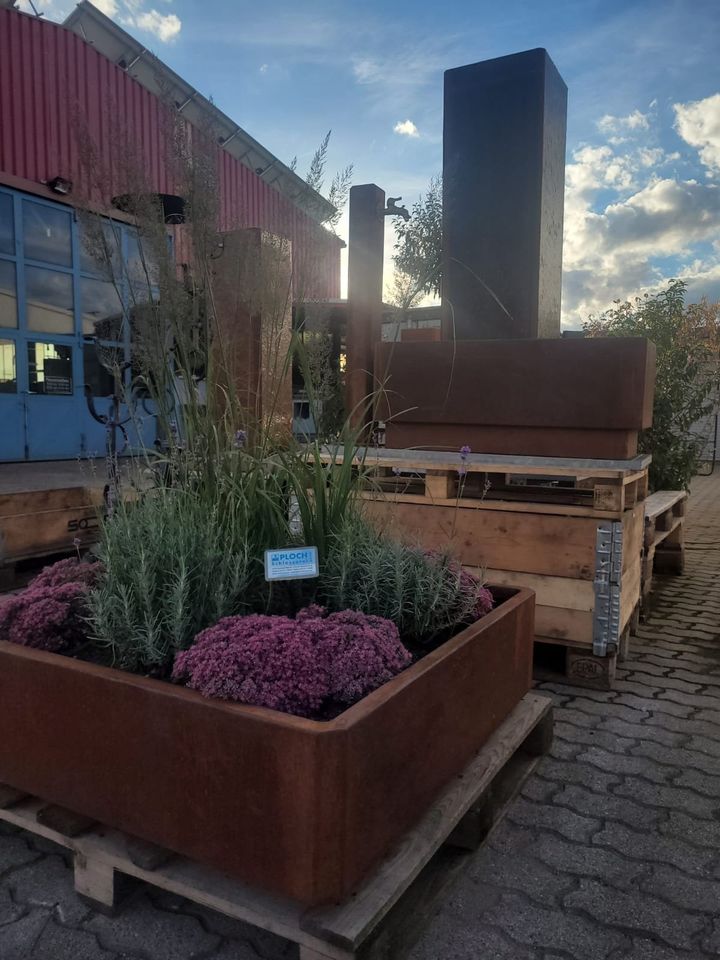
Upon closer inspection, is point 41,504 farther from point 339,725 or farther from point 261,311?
point 339,725

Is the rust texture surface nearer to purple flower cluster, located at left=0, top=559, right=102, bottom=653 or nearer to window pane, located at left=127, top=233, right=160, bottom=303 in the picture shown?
window pane, located at left=127, top=233, right=160, bottom=303

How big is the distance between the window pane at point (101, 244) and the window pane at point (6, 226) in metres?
5.19

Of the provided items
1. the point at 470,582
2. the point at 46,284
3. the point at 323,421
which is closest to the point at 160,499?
the point at 323,421

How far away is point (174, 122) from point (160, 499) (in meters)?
0.98

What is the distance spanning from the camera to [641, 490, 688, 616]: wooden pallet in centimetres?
387

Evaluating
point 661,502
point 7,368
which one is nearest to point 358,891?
point 661,502

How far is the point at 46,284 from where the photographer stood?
664 centimetres

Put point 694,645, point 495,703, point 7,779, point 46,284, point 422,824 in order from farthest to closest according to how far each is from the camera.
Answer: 1. point 46,284
2. point 694,645
3. point 495,703
4. point 7,779
5. point 422,824

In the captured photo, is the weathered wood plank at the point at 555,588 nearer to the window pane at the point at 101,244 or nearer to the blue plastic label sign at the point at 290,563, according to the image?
the blue plastic label sign at the point at 290,563

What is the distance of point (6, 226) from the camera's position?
20.5ft

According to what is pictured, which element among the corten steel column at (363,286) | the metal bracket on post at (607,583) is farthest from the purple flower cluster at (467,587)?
the corten steel column at (363,286)

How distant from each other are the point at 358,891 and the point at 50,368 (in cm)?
641

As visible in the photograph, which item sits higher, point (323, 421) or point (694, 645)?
point (323, 421)

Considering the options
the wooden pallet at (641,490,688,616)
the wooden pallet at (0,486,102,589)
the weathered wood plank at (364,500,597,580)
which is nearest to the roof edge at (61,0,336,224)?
the weathered wood plank at (364,500,597,580)
